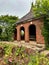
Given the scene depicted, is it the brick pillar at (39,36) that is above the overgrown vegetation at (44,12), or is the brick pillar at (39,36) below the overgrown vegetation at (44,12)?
below

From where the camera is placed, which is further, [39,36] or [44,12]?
[39,36]

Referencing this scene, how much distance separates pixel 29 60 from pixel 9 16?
122 ft

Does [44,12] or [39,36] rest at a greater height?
[44,12]

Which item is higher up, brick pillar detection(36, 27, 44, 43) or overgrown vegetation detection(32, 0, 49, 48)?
overgrown vegetation detection(32, 0, 49, 48)

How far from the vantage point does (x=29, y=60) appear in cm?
997

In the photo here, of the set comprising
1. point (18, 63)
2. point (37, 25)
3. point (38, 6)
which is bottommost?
point (18, 63)

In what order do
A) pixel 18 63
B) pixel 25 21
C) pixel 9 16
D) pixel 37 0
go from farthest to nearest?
pixel 9 16, pixel 25 21, pixel 37 0, pixel 18 63

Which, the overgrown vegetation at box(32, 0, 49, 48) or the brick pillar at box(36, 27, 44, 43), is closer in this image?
the overgrown vegetation at box(32, 0, 49, 48)

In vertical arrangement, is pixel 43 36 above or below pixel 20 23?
below

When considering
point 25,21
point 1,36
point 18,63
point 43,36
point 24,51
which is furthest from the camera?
point 1,36

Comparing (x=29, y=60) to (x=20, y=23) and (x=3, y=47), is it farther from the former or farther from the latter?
(x=20, y=23)

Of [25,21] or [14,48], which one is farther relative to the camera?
[25,21]

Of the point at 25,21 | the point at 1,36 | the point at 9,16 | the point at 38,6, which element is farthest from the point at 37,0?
the point at 9,16

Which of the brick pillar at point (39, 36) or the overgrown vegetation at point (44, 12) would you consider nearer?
the overgrown vegetation at point (44, 12)
